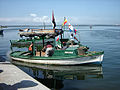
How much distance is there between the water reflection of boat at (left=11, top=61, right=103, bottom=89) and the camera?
13.7m

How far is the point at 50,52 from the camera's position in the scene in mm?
17344

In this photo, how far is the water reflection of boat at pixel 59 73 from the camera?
13.7 metres

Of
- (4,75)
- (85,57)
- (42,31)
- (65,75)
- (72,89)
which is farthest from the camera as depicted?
(42,31)

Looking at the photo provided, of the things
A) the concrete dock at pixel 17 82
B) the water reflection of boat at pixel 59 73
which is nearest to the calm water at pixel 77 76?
the water reflection of boat at pixel 59 73

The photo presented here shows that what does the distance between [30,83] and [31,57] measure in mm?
9403

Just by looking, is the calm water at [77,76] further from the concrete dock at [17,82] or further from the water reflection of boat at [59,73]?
the concrete dock at [17,82]

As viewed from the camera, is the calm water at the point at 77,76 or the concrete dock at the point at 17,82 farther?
the calm water at the point at 77,76

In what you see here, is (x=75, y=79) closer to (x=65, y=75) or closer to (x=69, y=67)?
(x=65, y=75)

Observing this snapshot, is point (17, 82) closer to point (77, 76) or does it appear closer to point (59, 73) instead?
point (59, 73)

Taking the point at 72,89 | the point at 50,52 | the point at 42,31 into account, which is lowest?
the point at 72,89

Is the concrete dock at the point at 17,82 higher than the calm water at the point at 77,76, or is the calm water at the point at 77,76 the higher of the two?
the concrete dock at the point at 17,82

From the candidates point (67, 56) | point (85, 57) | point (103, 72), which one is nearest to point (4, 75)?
point (67, 56)

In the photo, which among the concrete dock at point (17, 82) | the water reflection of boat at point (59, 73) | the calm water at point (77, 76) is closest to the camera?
the concrete dock at point (17, 82)

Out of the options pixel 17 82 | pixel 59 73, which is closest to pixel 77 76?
pixel 59 73
